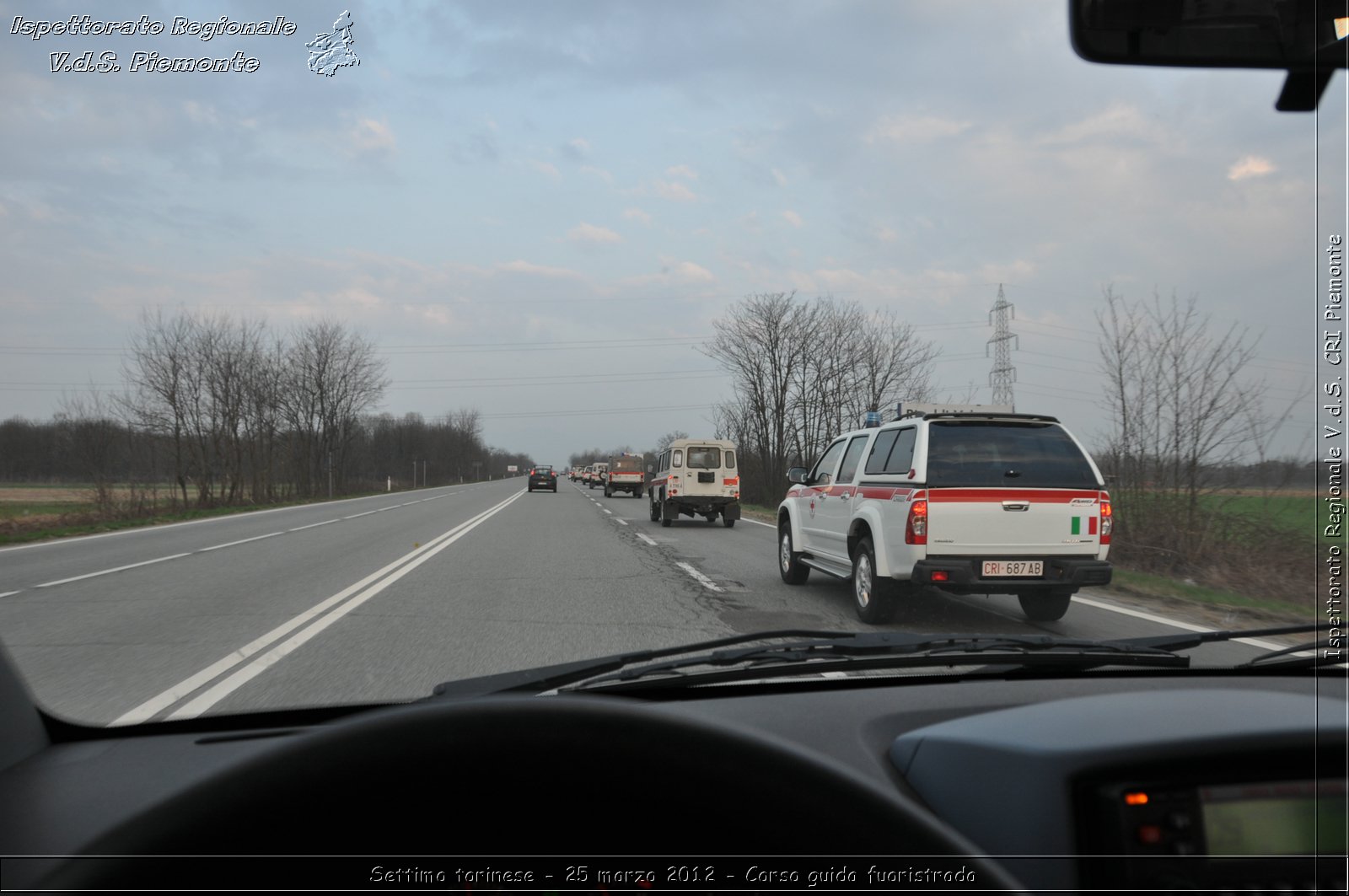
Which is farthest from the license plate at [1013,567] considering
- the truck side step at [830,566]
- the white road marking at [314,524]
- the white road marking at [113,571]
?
the white road marking at [314,524]

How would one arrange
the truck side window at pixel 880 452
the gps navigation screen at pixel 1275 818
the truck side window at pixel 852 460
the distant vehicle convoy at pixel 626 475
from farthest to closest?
the distant vehicle convoy at pixel 626 475 → the truck side window at pixel 852 460 → the truck side window at pixel 880 452 → the gps navigation screen at pixel 1275 818

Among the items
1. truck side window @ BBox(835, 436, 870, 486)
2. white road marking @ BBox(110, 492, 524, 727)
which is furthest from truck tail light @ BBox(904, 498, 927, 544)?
white road marking @ BBox(110, 492, 524, 727)

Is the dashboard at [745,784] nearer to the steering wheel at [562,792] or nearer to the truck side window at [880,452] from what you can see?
the steering wheel at [562,792]

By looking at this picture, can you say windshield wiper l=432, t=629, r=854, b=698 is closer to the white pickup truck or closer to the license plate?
the white pickup truck

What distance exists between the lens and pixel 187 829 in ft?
3.42

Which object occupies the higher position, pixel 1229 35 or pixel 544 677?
pixel 1229 35

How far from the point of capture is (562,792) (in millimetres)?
1222

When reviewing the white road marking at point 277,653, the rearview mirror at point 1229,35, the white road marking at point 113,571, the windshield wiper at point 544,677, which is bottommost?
the white road marking at point 113,571

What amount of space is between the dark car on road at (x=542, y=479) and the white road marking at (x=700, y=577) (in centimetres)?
4668

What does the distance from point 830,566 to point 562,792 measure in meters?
7.86

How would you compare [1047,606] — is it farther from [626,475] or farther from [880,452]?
[626,475]

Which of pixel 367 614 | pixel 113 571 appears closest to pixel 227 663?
pixel 367 614

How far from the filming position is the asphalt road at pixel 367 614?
4.84 metres

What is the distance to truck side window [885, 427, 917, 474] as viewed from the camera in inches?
287
